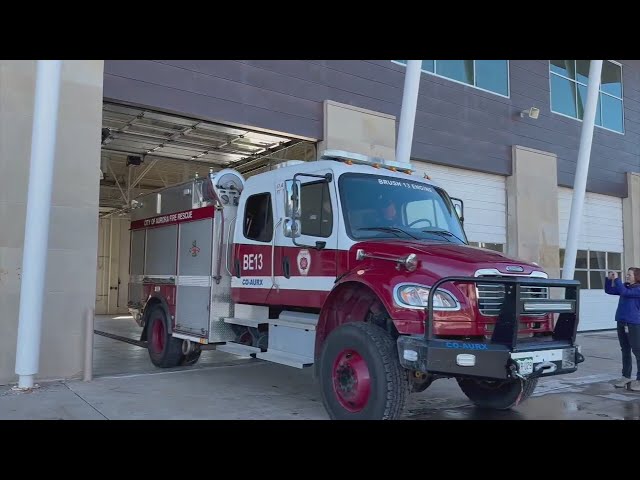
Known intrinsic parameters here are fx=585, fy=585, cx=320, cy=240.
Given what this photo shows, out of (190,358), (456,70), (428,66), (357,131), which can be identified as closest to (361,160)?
(190,358)

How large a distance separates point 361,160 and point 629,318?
489 centimetres

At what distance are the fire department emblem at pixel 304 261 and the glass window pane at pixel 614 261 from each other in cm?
1543

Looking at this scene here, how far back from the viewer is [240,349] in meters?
7.64

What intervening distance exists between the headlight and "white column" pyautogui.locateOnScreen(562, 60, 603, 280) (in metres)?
8.62

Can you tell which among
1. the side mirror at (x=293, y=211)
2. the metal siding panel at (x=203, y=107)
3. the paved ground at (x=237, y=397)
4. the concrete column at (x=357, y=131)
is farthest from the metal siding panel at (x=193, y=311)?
the concrete column at (x=357, y=131)

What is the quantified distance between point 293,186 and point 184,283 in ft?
11.3

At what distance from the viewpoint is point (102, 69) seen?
881cm

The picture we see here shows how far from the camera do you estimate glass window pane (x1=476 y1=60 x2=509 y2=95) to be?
1543 cm

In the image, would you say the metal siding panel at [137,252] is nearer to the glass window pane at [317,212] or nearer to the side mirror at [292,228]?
the glass window pane at [317,212]

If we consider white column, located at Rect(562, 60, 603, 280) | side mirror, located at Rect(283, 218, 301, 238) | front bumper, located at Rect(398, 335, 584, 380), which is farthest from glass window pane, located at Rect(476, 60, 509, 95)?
front bumper, located at Rect(398, 335, 584, 380)

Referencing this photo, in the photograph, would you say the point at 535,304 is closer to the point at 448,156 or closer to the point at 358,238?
the point at 358,238

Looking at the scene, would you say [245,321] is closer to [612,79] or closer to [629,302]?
[629,302]

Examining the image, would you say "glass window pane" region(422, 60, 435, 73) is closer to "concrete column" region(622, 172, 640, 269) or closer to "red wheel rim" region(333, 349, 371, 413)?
"concrete column" region(622, 172, 640, 269)

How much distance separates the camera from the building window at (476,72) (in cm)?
1448
